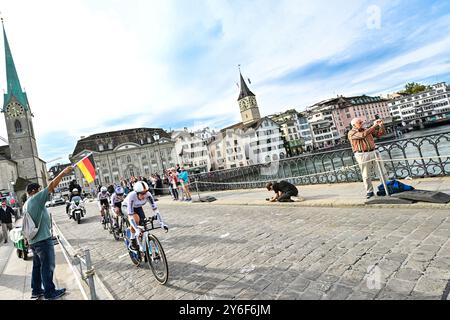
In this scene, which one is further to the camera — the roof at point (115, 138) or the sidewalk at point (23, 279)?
the roof at point (115, 138)

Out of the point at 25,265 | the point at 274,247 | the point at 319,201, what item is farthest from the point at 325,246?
the point at 25,265

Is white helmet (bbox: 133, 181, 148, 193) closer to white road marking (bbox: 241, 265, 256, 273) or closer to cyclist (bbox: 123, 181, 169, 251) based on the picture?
cyclist (bbox: 123, 181, 169, 251)

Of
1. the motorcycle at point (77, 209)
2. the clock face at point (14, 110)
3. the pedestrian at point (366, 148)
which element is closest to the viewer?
the pedestrian at point (366, 148)

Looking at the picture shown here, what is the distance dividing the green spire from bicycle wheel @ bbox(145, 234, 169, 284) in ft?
303

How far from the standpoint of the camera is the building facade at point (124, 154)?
86.6 meters

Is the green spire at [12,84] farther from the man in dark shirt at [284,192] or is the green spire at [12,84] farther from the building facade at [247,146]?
the man in dark shirt at [284,192]

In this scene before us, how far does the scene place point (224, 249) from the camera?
19.4 ft

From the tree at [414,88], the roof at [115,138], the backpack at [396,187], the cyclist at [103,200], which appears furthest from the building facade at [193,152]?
the tree at [414,88]

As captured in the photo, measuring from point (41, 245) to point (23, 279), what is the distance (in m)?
2.41

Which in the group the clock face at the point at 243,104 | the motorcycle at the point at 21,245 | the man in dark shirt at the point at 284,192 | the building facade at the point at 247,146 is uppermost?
the clock face at the point at 243,104

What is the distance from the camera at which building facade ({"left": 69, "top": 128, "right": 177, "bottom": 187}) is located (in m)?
86.6

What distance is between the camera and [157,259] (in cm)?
489

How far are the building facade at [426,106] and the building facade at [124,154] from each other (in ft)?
297
